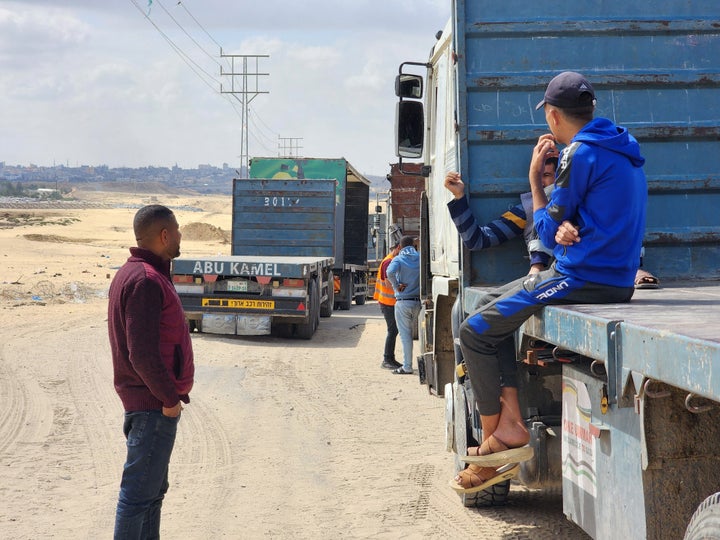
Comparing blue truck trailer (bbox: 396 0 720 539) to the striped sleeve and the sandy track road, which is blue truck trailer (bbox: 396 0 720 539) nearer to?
the striped sleeve

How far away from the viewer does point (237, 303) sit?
15617 mm

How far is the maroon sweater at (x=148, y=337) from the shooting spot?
4395 millimetres

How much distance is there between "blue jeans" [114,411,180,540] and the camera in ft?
14.8

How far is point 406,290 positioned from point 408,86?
5.42 metres

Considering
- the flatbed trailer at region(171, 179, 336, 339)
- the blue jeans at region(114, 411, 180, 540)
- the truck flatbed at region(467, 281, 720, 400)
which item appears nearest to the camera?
the truck flatbed at region(467, 281, 720, 400)

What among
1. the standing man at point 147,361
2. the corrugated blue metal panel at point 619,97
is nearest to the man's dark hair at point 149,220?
the standing man at point 147,361

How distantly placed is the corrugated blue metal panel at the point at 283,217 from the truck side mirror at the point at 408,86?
43.9 ft

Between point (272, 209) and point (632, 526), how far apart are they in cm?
1747

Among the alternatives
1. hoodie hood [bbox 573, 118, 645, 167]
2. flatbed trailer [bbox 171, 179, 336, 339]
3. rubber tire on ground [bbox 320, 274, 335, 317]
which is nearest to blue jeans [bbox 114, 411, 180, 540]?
hoodie hood [bbox 573, 118, 645, 167]

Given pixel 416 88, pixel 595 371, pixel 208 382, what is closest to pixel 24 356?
pixel 208 382

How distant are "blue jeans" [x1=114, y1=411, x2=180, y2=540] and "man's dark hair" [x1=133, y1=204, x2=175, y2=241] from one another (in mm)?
837

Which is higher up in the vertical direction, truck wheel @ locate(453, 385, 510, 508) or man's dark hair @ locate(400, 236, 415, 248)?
man's dark hair @ locate(400, 236, 415, 248)

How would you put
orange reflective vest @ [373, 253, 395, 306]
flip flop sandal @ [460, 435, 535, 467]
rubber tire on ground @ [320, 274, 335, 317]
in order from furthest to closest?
rubber tire on ground @ [320, 274, 335, 317] < orange reflective vest @ [373, 253, 395, 306] < flip flop sandal @ [460, 435, 535, 467]

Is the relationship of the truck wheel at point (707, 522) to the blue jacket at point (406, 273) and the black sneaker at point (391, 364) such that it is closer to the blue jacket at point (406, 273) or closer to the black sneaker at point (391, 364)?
the blue jacket at point (406, 273)
